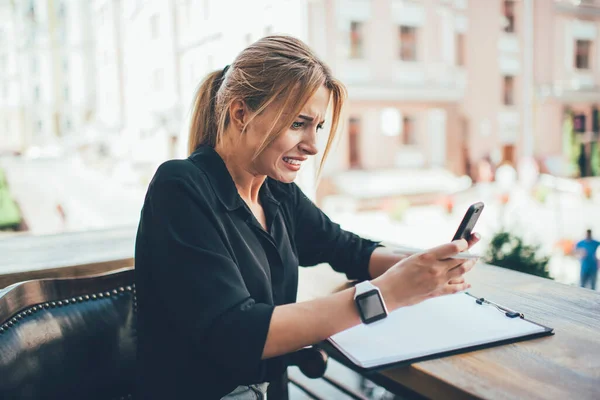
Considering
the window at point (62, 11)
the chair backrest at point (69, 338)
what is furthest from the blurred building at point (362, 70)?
the chair backrest at point (69, 338)

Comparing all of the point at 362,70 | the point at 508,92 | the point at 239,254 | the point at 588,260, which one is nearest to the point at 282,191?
the point at 239,254

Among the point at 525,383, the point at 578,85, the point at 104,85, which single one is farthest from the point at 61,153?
the point at 578,85

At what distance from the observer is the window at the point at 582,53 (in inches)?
332

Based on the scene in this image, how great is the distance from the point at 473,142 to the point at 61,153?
10.4 metres

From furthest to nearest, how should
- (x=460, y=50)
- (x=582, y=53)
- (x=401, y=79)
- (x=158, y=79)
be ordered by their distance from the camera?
(x=460, y=50)
(x=401, y=79)
(x=582, y=53)
(x=158, y=79)

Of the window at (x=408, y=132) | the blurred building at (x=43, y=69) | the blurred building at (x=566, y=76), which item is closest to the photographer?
the blurred building at (x=43, y=69)

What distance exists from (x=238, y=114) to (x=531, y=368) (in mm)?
606

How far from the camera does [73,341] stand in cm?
95

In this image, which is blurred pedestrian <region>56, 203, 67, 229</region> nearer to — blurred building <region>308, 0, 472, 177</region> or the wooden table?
the wooden table

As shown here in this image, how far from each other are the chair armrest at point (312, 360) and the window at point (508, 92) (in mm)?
12903

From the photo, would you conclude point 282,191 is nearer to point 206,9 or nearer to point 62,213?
point 62,213

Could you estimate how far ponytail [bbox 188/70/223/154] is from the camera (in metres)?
1.03

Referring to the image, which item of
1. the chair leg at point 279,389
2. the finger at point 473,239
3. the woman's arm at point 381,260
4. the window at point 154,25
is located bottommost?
the chair leg at point 279,389

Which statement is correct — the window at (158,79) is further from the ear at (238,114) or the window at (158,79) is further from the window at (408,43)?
the ear at (238,114)
